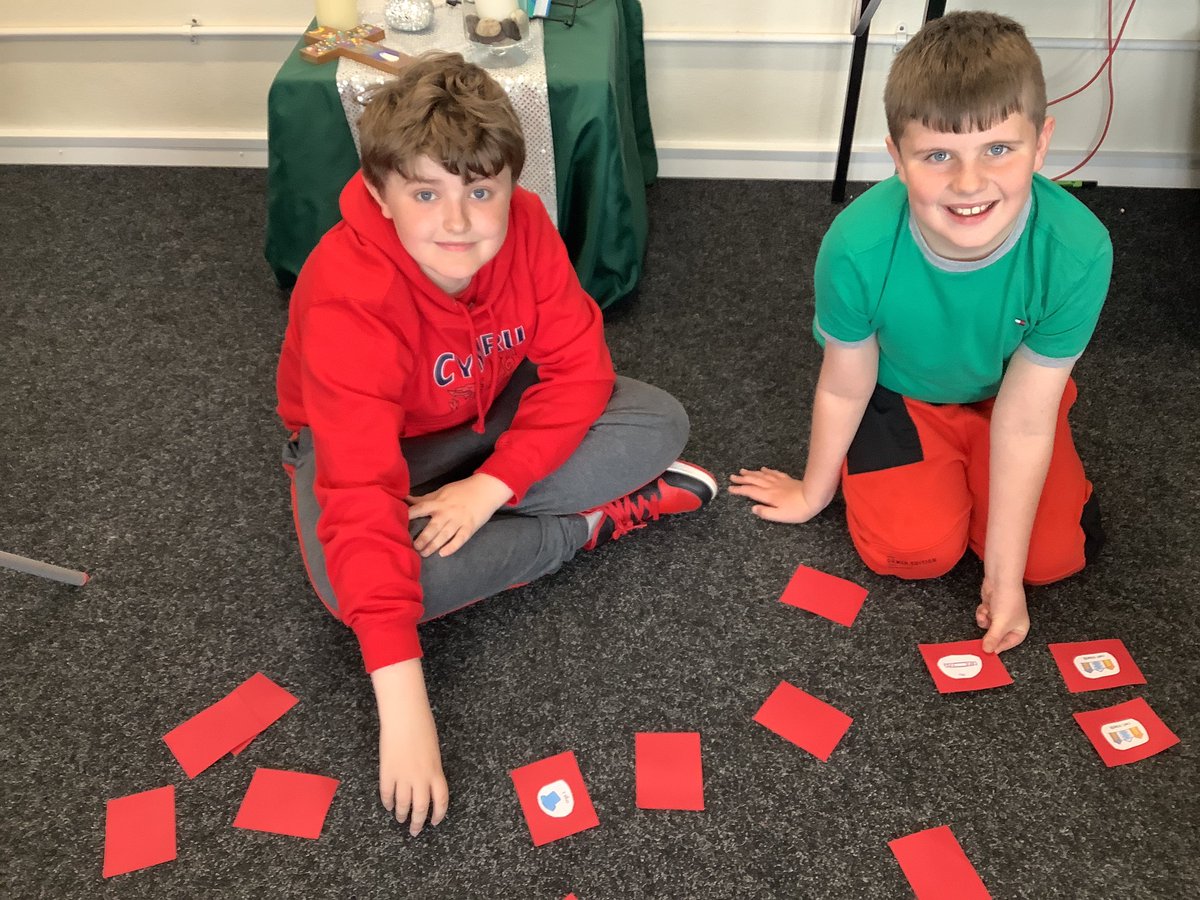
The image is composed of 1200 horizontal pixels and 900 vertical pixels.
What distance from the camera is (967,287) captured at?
4.27ft

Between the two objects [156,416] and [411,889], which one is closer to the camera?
[411,889]

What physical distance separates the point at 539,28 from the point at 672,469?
987mm

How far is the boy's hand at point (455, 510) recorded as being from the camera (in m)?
1.32

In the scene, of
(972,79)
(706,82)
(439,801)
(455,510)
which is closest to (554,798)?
(439,801)

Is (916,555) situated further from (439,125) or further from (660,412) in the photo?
(439,125)

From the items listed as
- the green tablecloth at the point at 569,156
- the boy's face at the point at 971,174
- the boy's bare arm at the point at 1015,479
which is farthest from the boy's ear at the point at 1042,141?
the green tablecloth at the point at 569,156

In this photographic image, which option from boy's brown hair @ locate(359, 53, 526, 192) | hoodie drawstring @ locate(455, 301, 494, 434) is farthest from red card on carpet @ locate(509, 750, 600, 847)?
boy's brown hair @ locate(359, 53, 526, 192)

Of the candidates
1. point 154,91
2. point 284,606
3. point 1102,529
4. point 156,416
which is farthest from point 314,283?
point 154,91

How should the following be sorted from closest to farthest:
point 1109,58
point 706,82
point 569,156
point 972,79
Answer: point 972,79
point 569,156
point 1109,58
point 706,82

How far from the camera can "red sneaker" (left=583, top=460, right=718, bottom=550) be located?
1.52 metres

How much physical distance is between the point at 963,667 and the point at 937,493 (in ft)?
0.84

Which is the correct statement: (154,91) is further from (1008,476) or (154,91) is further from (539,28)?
(1008,476)

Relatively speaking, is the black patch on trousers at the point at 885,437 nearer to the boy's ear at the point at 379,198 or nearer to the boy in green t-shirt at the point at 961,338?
the boy in green t-shirt at the point at 961,338

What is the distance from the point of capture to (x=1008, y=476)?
135cm
